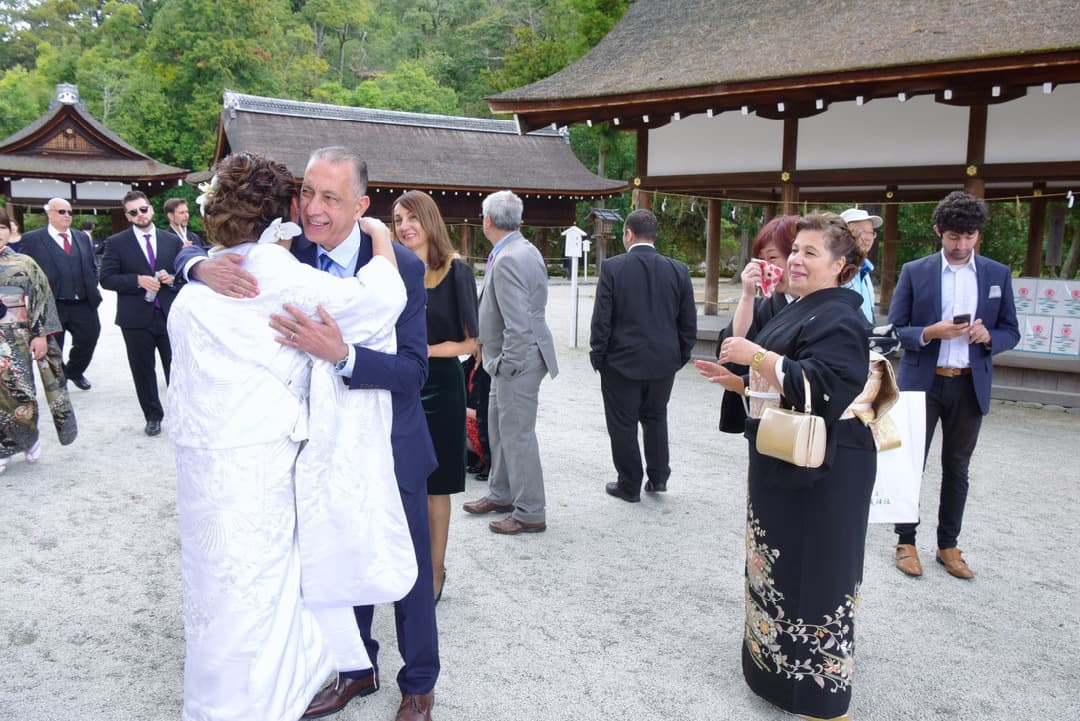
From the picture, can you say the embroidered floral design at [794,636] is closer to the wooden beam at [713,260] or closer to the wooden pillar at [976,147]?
the wooden pillar at [976,147]

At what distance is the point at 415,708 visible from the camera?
7.72 feet

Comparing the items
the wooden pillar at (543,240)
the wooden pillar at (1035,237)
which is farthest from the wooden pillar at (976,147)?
the wooden pillar at (543,240)

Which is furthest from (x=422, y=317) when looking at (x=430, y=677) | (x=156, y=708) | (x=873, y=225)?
(x=873, y=225)

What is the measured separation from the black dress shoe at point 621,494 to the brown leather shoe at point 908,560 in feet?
4.90

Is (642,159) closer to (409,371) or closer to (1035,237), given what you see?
(1035,237)

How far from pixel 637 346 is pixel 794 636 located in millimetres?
2358

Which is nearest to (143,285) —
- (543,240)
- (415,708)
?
(415,708)

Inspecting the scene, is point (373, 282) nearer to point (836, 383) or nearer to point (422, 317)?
point (422, 317)

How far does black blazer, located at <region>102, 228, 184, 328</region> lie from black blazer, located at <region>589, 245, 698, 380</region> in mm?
3262

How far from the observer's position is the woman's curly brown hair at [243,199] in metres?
1.92

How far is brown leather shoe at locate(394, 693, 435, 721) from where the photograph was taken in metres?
2.34

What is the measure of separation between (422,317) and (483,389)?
109 inches

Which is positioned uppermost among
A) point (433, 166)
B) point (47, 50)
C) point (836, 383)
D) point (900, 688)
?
point (47, 50)

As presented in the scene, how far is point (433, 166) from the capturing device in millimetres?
21141
